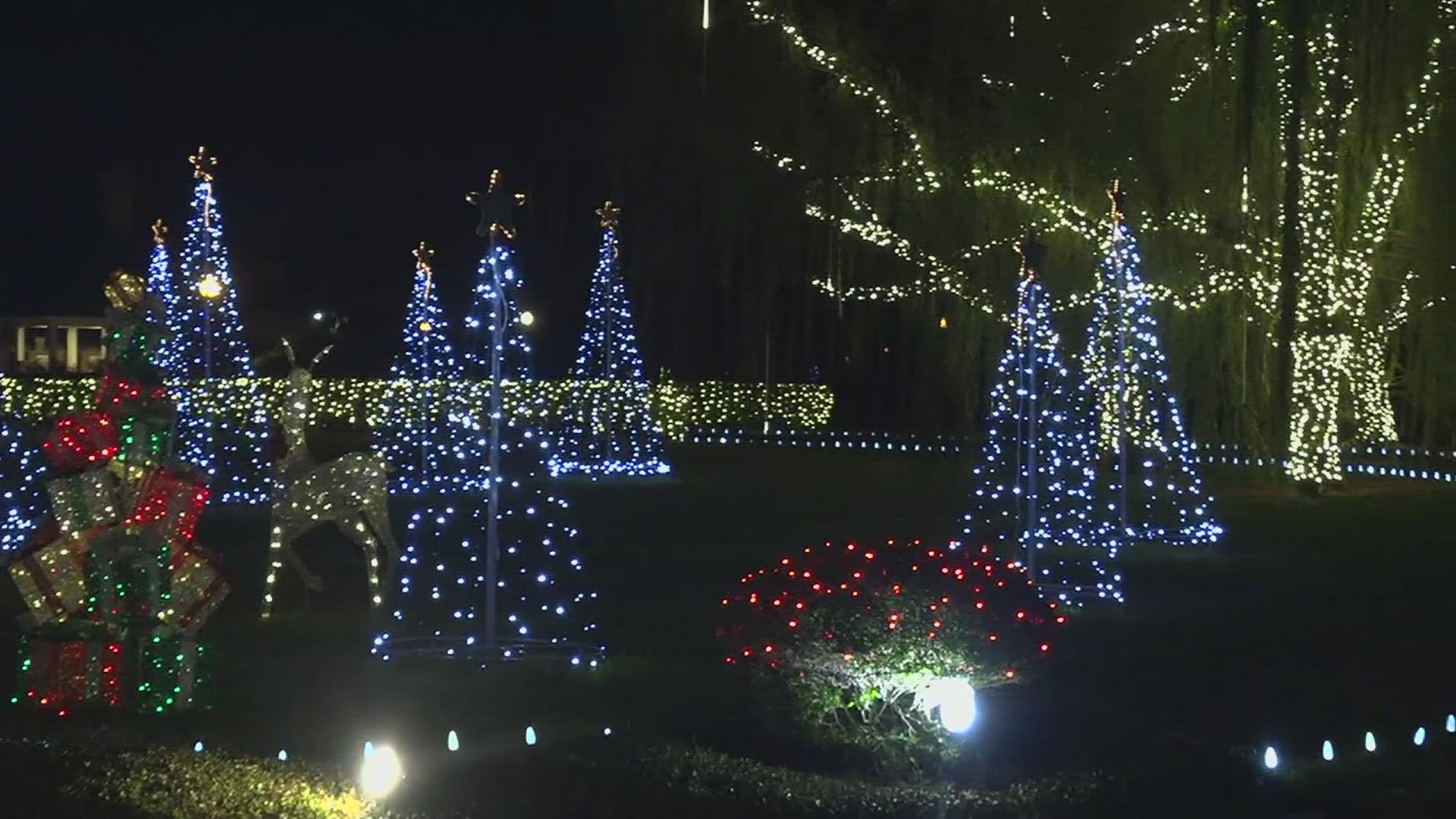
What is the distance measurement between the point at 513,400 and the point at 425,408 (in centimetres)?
201

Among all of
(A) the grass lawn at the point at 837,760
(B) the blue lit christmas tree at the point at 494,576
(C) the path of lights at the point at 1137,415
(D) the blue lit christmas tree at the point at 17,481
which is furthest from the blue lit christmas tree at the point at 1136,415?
(D) the blue lit christmas tree at the point at 17,481

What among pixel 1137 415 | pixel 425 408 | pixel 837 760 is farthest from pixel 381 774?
pixel 425 408

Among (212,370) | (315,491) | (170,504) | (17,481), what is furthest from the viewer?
(212,370)

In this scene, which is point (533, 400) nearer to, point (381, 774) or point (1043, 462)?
point (1043, 462)

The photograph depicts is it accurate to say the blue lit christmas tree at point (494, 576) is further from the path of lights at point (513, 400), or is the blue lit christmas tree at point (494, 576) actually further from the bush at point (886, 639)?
the bush at point (886, 639)

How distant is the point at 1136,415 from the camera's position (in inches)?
842

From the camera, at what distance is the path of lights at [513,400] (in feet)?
87.7

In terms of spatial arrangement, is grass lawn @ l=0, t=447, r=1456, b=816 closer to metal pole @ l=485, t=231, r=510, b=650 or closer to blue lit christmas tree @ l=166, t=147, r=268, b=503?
metal pole @ l=485, t=231, r=510, b=650

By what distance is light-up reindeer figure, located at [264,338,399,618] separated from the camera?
13.6m

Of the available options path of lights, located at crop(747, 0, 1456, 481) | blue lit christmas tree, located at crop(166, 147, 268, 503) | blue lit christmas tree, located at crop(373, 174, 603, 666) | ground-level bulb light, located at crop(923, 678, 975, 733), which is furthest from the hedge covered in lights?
ground-level bulb light, located at crop(923, 678, 975, 733)

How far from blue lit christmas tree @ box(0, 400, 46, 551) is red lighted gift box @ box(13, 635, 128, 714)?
8555 millimetres

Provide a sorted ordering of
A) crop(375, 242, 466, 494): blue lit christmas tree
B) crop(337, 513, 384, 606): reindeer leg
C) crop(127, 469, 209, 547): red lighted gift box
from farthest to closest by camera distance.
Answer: crop(375, 242, 466, 494): blue lit christmas tree, crop(337, 513, 384, 606): reindeer leg, crop(127, 469, 209, 547): red lighted gift box

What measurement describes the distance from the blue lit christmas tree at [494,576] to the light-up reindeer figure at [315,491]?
535 mm

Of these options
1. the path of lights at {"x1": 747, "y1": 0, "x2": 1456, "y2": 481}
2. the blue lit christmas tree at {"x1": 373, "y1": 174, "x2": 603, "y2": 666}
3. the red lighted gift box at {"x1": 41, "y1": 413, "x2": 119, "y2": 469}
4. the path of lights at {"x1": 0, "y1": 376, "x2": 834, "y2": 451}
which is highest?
the path of lights at {"x1": 747, "y1": 0, "x2": 1456, "y2": 481}
